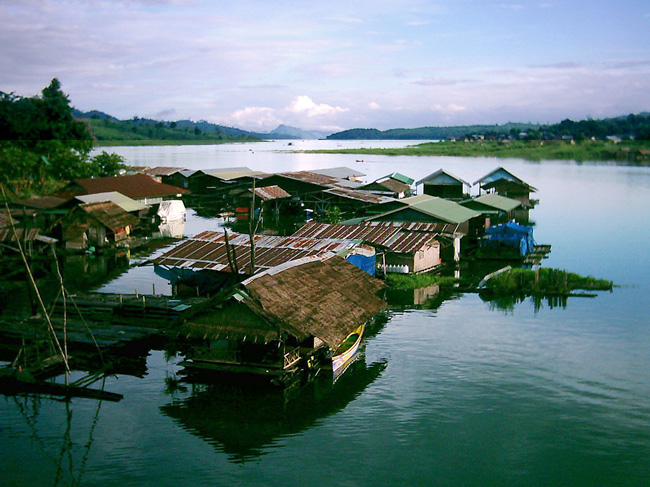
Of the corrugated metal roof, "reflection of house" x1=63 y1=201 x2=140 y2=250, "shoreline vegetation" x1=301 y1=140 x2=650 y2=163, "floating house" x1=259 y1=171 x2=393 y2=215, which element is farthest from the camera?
"shoreline vegetation" x1=301 y1=140 x2=650 y2=163

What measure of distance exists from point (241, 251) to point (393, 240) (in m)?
8.90

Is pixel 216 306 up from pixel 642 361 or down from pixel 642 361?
up

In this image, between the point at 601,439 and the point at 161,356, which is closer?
the point at 601,439

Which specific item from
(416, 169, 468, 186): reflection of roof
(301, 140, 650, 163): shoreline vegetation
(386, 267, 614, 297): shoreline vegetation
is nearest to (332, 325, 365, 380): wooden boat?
(386, 267, 614, 297): shoreline vegetation

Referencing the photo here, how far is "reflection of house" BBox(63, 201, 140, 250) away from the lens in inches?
1474

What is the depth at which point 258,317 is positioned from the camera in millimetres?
16984

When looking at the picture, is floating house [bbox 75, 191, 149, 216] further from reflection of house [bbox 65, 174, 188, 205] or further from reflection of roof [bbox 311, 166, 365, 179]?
reflection of roof [bbox 311, 166, 365, 179]

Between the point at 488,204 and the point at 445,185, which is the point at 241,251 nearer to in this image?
the point at 488,204

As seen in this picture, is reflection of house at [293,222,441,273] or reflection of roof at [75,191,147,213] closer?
reflection of house at [293,222,441,273]

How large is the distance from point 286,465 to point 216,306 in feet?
17.7

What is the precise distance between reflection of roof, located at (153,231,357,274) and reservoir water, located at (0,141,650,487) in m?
4.89

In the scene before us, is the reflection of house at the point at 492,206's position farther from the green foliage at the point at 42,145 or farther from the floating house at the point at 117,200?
the green foliage at the point at 42,145

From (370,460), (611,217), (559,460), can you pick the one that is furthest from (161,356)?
(611,217)

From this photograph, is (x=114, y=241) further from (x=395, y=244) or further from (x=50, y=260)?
(x=395, y=244)
